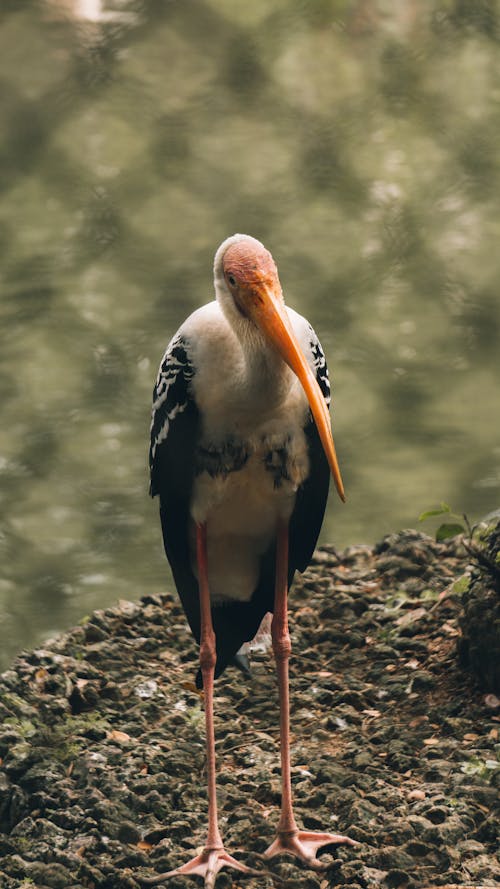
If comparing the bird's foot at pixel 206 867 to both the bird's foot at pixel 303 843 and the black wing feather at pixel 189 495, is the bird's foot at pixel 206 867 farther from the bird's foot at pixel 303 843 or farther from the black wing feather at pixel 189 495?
the black wing feather at pixel 189 495

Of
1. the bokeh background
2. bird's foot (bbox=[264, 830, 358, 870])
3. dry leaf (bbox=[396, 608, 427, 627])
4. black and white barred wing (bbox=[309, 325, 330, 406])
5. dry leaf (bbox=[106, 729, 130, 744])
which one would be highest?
the bokeh background

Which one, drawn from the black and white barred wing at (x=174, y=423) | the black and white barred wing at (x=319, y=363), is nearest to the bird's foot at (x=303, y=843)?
the black and white barred wing at (x=174, y=423)

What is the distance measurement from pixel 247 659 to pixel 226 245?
1.54 metres

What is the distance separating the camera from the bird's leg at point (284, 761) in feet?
11.7

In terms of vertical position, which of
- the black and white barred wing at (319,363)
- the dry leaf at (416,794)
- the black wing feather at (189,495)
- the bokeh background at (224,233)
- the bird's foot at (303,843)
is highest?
the bokeh background at (224,233)

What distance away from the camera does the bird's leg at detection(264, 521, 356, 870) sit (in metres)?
3.57

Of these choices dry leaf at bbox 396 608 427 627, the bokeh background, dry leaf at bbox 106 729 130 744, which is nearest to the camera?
dry leaf at bbox 106 729 130 744

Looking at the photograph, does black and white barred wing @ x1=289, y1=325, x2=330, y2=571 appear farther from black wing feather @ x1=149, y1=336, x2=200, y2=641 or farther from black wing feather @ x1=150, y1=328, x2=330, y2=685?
black wing feather @ x1=149, y1=336, x2=200, y2=641

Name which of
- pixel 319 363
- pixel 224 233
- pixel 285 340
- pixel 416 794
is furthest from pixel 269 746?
pixel 224 233

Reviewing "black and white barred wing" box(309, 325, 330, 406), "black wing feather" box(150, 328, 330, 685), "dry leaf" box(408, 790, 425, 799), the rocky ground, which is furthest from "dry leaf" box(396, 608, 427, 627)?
"black and white barred wing" box(309, 325, 330, 406)

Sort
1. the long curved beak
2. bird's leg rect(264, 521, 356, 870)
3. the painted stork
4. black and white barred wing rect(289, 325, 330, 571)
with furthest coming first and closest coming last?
black and white barred wing rect(289, 325, 330, 571), bird's leg rect(264, 521, 356, 870), the painted stork, the long curved beak

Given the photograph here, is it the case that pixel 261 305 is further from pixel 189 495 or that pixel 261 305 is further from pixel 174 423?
pixel 189 495

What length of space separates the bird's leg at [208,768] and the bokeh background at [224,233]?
1610 millimetres

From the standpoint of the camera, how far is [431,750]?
396 centimetres
